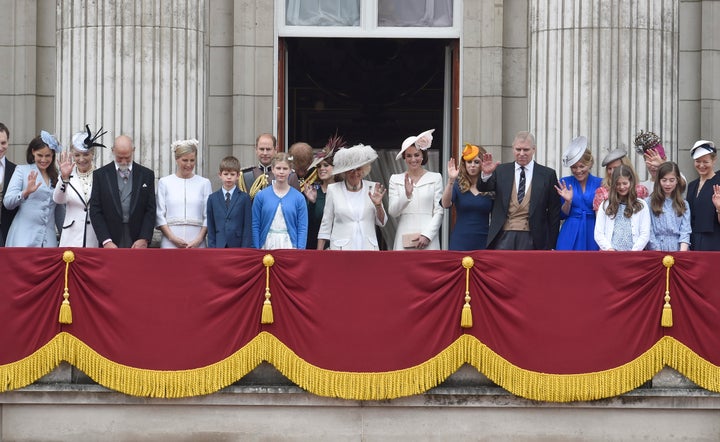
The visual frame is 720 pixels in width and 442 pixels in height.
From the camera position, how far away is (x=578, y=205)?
14281mm

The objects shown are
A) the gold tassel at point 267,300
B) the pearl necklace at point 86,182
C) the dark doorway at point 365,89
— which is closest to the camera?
the gold tassel at point 267,300

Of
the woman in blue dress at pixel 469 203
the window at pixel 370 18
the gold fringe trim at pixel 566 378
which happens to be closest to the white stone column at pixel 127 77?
the window at pixel 370 18

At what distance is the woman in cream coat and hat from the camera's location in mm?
14180

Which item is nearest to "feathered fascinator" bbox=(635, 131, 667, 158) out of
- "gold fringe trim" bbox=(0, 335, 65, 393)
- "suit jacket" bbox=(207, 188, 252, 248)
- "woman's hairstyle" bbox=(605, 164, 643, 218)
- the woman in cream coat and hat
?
"woman's hairstyle" bbox=(605, 164, 643, 218)

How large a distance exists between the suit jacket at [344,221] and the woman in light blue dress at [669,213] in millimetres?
2520

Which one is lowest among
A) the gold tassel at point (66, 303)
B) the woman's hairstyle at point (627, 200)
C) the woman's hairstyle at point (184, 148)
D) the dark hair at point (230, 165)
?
the gold tassel at point (66, 303)

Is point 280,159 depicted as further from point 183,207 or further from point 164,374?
point 164,374

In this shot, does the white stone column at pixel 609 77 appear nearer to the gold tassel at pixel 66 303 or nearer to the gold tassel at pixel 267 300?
the gold tassel at pixel 267 300

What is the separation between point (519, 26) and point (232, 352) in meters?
6.37

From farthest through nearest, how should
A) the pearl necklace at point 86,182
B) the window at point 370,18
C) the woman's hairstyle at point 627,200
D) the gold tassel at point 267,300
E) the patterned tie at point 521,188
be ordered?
the window at point 370,18 < the pearl necklace at point 86,182 < the patterned tie at point 521,188 < the woman's hairstyle at point 627,200 < the gold tassel at point 267,300

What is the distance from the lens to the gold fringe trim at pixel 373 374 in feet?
42.4

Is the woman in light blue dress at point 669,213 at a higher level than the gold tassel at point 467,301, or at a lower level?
higher

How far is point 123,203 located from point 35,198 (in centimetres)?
82

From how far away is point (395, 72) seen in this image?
22953 millimetres
